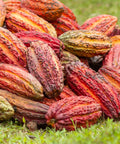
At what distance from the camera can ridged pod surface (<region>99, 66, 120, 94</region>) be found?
3299 mm

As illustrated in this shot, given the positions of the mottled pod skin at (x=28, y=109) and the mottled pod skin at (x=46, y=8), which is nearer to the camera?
the mottled pod skin at (x=28, y=109)

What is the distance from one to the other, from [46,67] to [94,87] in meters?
0.59

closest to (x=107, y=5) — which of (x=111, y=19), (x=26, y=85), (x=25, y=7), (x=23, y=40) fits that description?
(x=111, y=19)

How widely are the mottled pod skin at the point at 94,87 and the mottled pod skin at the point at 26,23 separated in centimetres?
74

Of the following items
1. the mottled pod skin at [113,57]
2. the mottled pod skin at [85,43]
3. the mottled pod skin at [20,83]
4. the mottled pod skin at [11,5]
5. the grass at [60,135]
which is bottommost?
the grass at [60,135]

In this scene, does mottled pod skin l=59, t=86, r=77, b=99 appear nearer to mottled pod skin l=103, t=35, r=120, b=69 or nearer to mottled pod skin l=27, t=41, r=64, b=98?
mottled pod skin l=27, t=41, r=64, b=98

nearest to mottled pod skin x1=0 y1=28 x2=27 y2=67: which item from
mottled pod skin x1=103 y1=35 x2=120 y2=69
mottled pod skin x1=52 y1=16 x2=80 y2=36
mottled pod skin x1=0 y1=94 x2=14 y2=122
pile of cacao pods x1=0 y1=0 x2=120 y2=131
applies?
pile of cacao pods x1=0 y1=0 x2=120 y2=131

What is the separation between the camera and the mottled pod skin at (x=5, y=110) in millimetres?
2705

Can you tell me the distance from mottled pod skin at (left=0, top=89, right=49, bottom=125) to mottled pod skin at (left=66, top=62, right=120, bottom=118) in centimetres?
54

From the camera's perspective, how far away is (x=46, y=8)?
4008mm

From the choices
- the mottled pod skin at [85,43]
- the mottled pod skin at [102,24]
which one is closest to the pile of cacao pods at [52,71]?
the mottled pod skin at [85,43]

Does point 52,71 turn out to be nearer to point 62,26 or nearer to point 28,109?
point 28,109

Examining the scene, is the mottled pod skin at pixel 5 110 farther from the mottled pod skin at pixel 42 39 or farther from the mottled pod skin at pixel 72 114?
the mottled pod skin at pixel 42 39

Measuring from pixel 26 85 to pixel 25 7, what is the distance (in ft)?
5.36
